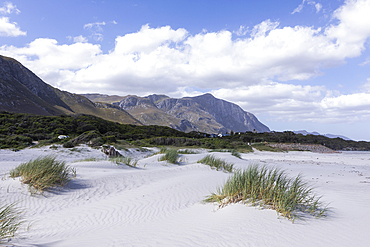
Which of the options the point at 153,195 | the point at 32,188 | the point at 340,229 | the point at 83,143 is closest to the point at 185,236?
the point at 340,229

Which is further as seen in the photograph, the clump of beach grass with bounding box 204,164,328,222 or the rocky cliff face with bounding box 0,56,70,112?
the rocky cliff face with bounding box 0,56,70,112

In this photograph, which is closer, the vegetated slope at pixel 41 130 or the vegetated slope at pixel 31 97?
the vegetated slope at pixel 41 130

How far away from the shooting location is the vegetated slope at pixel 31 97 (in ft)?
190

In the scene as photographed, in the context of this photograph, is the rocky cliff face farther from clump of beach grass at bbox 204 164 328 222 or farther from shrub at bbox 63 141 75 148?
clump of beach grass at bbox 204 164 328 222

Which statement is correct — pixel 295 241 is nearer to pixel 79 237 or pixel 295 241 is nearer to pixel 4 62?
pixel 79 237

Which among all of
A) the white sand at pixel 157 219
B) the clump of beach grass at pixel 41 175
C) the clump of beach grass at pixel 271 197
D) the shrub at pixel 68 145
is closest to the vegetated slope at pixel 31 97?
the shrub at pixel 68 145

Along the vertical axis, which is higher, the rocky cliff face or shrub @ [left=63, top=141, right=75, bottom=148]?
the rocky cliff face

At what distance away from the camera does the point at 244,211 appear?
4.02 m

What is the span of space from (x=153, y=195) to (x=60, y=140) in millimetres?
17389

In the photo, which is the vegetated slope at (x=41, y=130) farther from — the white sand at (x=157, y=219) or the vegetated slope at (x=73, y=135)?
the white sand at (x=157, y=219)

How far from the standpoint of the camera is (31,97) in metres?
69.5

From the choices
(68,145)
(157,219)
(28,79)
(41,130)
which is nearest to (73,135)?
(41,130)

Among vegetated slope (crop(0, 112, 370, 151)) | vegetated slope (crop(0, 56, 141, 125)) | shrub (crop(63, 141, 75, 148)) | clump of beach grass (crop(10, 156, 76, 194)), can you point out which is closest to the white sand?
clump of beach grass (crop(10, 156, 76, 194))

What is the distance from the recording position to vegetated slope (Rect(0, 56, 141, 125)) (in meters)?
57.9
